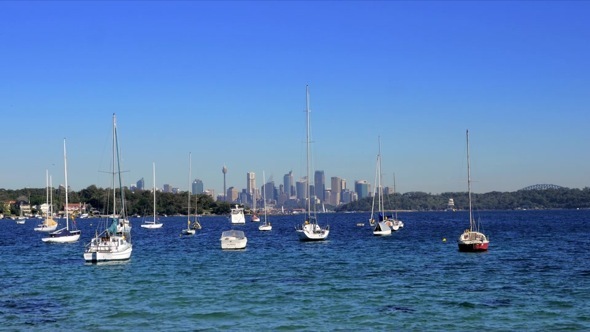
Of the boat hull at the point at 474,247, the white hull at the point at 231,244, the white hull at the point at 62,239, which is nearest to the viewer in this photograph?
the boat hull at the point at 474,247

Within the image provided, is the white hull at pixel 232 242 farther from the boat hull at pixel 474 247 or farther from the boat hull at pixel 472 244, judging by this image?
the boat hull at pixel 474 247

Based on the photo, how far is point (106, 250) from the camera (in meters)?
61.3

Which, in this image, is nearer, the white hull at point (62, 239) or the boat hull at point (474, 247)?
the boat hull at point (474, 247)

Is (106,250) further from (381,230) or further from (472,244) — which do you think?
(381,230)

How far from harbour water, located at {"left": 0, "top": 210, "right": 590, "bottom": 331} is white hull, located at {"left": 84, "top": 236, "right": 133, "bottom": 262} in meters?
1.26

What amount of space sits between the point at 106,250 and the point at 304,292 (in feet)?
83.1

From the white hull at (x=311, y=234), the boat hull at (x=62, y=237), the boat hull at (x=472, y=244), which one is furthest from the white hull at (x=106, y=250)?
the boat hull at (x=62, y=237)

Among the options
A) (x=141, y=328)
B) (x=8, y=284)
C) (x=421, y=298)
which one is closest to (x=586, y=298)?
(x=421, y=298)

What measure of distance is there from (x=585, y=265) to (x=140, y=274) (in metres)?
33.0

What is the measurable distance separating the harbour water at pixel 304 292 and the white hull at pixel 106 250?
126 centimetres

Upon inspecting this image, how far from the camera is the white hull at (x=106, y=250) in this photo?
6112 centimetres

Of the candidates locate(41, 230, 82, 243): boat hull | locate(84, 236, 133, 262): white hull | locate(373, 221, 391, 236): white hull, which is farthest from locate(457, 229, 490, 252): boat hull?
locate(41, 230, 82, 243): boat hull

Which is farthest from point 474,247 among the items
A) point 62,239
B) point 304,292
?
point 62,239

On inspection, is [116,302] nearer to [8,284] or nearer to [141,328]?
[141,328]
